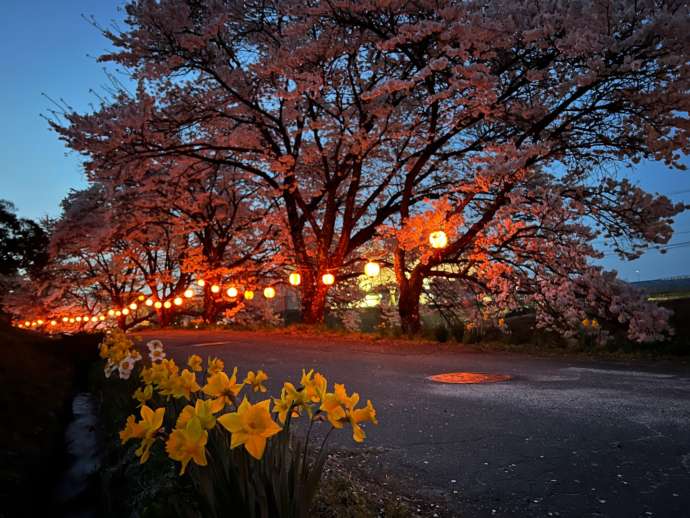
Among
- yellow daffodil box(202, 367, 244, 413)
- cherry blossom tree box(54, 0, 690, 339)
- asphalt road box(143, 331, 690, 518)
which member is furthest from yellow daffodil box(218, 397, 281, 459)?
cherry blossom tree box(54, 0, 690, 339)

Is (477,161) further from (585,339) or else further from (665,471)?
(665,471)

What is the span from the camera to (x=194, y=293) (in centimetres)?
3266

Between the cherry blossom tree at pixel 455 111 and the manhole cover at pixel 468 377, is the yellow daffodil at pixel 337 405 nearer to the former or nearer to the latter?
the manhole cover at pixel 468 377

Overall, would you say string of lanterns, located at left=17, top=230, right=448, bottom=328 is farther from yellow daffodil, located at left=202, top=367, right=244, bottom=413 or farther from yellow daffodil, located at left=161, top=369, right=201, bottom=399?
yellow daffodil, located at left=202, top=367, right=244, bottom=413

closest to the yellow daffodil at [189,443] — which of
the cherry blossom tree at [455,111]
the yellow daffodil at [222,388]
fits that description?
the yellow daffodil at [222,388]

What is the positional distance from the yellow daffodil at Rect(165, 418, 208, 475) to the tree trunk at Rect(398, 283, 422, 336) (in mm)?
14556

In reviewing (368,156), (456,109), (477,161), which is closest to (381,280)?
(368,156)

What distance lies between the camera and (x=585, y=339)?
12.2 metres

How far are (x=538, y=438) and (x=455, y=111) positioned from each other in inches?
495

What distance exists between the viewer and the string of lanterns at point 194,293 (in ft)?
47.3

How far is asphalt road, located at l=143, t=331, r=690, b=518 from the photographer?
3062 millimetres

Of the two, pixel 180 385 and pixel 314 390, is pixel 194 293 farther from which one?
pixel 314 390

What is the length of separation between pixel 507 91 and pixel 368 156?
6.53m

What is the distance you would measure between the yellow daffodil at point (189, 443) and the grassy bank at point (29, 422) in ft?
2.86
